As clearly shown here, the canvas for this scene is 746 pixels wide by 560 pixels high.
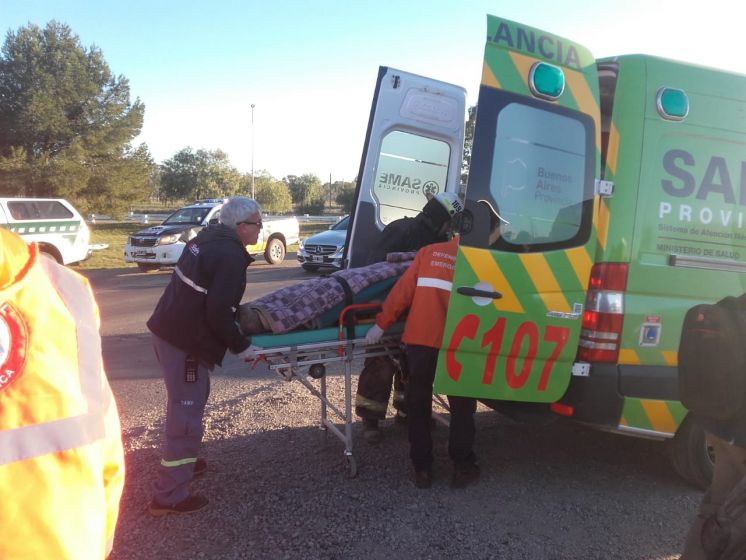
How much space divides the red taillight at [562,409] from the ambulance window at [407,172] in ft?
8.50

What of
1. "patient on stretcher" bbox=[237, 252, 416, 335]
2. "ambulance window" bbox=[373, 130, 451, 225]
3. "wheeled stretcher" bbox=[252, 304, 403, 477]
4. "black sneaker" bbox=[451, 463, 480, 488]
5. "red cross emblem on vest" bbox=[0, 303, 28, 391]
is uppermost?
"ambulance window" bbox=[373, 130, 451, 225]

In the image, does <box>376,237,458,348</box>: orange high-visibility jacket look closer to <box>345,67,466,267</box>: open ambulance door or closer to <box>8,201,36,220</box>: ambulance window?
<box>345,67,466,267</box>: open ambulance door

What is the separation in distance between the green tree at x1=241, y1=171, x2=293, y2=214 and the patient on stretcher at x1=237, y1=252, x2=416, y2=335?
51.2 m

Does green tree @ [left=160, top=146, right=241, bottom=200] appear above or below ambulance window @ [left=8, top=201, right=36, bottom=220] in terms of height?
above

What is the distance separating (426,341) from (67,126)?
1348 inches

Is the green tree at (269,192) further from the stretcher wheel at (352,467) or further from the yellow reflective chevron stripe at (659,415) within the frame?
the yellow reflective chevron stripe at (659,415)

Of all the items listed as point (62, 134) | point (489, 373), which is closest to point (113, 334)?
point (489, 373)

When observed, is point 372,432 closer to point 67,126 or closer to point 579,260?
point 579,260

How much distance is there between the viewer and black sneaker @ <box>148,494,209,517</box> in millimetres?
3170

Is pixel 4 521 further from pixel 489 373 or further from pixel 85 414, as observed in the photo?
pixel 489 373

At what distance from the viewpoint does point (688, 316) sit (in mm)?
1900

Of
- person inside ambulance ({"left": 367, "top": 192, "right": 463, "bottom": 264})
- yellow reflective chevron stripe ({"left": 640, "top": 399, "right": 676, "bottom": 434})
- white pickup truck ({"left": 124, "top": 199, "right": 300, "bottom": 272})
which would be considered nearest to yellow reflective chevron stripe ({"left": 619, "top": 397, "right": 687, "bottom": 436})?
yellow reflective chevron stripe ({"left": 640, "top": 399, "right": 676, "bottom": 434})

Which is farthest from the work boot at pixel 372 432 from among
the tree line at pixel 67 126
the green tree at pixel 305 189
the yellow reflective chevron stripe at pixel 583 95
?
the green tree at pixel 305 189

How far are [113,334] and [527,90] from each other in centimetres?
657
